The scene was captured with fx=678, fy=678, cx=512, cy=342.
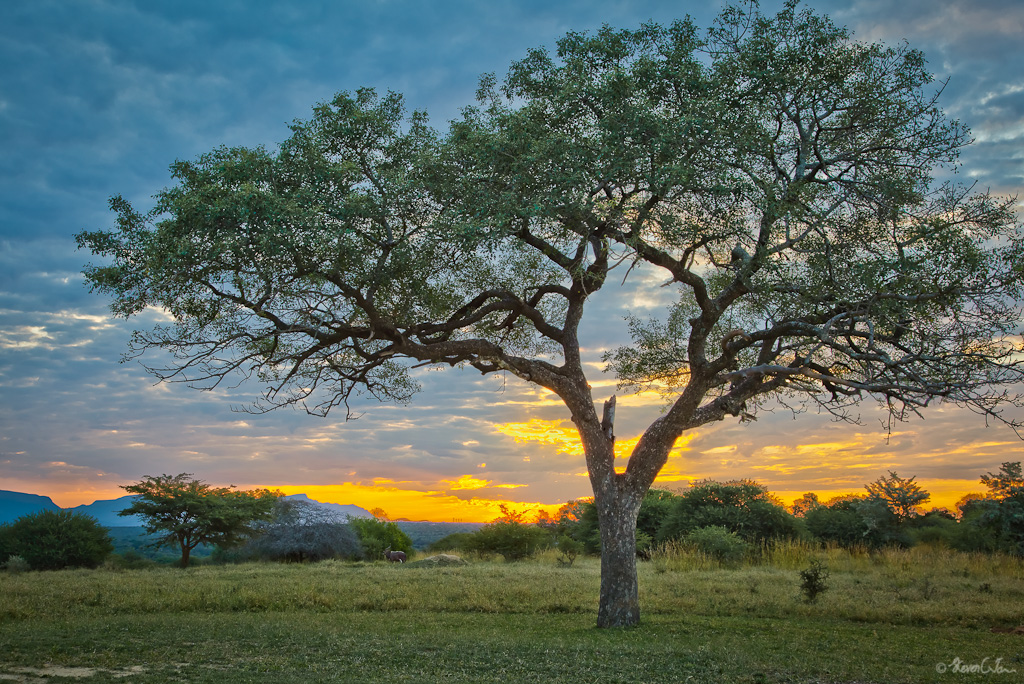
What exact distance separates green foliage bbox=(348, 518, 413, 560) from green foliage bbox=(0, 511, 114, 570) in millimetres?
9351

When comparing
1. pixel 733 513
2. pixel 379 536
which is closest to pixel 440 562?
pixel 379 536

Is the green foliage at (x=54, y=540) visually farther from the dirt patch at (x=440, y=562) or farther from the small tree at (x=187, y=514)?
the dirt patch at (x=440, y=562)

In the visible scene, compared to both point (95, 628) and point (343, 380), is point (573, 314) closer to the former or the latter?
point (343, 380)

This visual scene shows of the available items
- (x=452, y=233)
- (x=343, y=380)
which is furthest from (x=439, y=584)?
(x=452, y=233)

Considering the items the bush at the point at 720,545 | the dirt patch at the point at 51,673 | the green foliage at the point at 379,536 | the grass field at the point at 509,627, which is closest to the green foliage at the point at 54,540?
the grass field at the point at 509,627

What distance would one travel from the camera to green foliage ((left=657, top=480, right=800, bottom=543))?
24266 mm

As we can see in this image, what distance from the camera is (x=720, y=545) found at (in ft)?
67.1

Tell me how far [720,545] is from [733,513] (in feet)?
14.4

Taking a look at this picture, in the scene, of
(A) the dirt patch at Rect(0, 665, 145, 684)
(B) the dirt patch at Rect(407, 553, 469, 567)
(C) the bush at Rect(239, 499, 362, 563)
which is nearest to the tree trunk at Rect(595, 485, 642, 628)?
(A) the dirt patch at Rect(0, 665, 145, 684)

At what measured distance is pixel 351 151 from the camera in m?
11.9

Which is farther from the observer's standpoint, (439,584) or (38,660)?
(439,584)

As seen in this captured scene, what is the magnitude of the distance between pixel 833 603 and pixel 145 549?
921 inches

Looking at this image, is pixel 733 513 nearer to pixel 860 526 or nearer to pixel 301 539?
pixel 860 526

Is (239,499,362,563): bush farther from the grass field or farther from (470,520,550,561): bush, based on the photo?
the grass field
